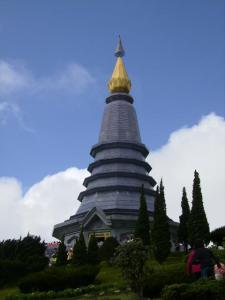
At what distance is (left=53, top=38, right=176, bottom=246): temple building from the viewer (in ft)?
203

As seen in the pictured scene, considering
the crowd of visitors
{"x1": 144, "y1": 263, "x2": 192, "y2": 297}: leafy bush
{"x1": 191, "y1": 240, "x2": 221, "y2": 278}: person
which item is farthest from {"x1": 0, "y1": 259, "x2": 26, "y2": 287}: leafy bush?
{"x1": 191, "y1": 240, "x2": 221, "y2": 278}: person

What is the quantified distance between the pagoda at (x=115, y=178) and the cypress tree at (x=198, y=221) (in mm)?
15955

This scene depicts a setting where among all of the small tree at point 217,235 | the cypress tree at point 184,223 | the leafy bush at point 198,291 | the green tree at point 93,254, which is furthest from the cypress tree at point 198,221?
the leafy bush at point 198,291

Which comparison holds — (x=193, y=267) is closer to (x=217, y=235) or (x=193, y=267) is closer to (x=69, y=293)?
(x=69, y=293)

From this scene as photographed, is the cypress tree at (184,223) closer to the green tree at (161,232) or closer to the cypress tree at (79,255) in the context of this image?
the green tree at (161,232)

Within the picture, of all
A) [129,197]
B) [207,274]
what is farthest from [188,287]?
[129,197]

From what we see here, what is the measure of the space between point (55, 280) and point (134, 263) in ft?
32.1

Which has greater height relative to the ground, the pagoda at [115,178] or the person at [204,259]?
the pagoda at [115,178]

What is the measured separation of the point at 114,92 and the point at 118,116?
5711 millimetres

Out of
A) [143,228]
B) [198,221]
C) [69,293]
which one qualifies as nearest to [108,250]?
[143,228]

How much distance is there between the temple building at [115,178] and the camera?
6194 cm

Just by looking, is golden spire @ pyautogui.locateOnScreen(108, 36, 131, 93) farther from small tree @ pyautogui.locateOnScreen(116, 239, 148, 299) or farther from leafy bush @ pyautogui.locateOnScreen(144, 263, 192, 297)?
leafy bush @ pyautogui.locateOnScreen(144, 263, 192, 297)

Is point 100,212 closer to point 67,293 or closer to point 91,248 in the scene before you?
point 91,248

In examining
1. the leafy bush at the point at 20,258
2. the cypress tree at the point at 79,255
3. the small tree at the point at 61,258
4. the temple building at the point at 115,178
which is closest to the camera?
the leafy bush at the point at 20,258
